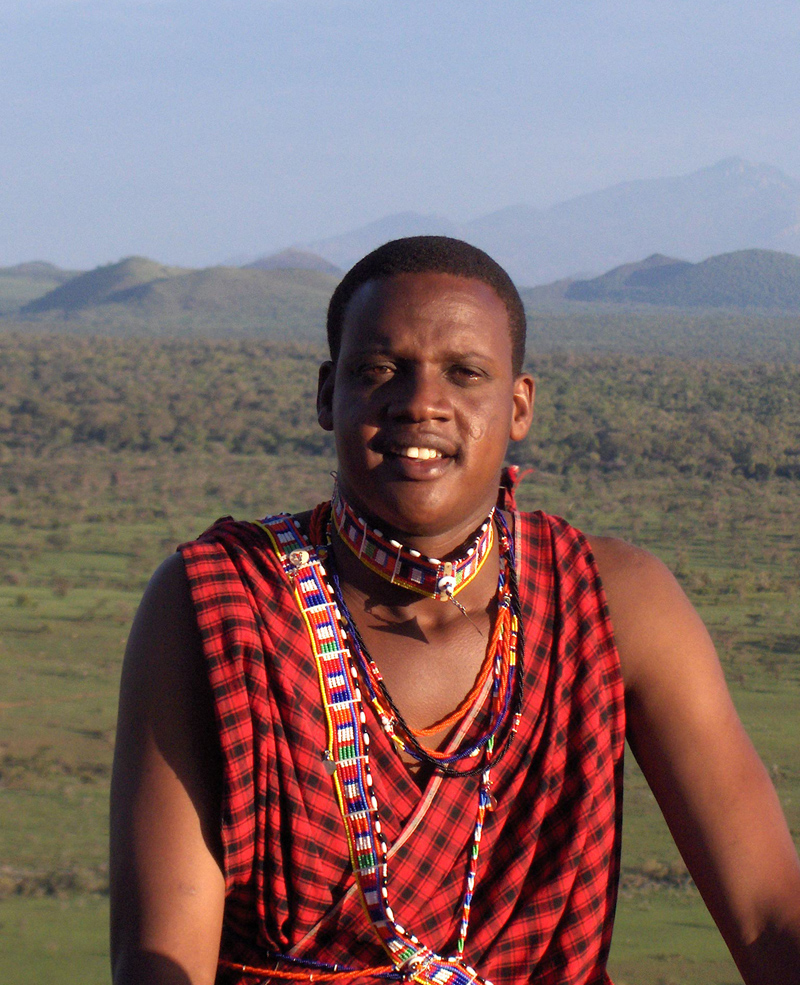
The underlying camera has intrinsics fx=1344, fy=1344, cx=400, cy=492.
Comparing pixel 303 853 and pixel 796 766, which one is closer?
pixel 303 853

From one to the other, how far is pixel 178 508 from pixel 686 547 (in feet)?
17.3

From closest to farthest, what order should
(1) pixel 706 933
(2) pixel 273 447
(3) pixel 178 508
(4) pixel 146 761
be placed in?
(4) pixel 146 761, (1) pixel 706 933, (3) pixel 178 508, (2) pixel 273 447

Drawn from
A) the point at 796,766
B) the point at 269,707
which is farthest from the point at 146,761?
the point at 796,766

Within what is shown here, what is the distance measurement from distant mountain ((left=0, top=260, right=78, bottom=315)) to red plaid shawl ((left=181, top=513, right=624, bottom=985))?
265 ft

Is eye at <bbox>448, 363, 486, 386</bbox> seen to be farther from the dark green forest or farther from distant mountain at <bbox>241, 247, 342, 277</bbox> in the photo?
distant mountain at <bbox>241, 247, 342, 277</bbox>

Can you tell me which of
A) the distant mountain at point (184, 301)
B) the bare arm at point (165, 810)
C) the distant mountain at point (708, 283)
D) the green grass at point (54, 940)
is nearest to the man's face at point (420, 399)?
the bare arm at point (165, 810)

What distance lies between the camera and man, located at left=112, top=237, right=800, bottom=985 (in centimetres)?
195

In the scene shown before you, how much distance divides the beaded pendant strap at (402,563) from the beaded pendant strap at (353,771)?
0.08 meters

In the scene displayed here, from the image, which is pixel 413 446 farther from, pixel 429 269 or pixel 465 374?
pixel 429 269

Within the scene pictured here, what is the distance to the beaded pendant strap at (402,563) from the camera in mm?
2117

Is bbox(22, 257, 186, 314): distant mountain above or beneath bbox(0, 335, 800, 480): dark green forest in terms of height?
above

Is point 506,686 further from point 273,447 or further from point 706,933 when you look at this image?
point 273,447

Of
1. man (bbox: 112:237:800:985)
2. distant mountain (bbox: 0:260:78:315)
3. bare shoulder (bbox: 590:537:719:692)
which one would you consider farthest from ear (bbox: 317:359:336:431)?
distant mountain (bbox: 0:260:78:315)

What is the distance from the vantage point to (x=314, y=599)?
2139 millimetres
